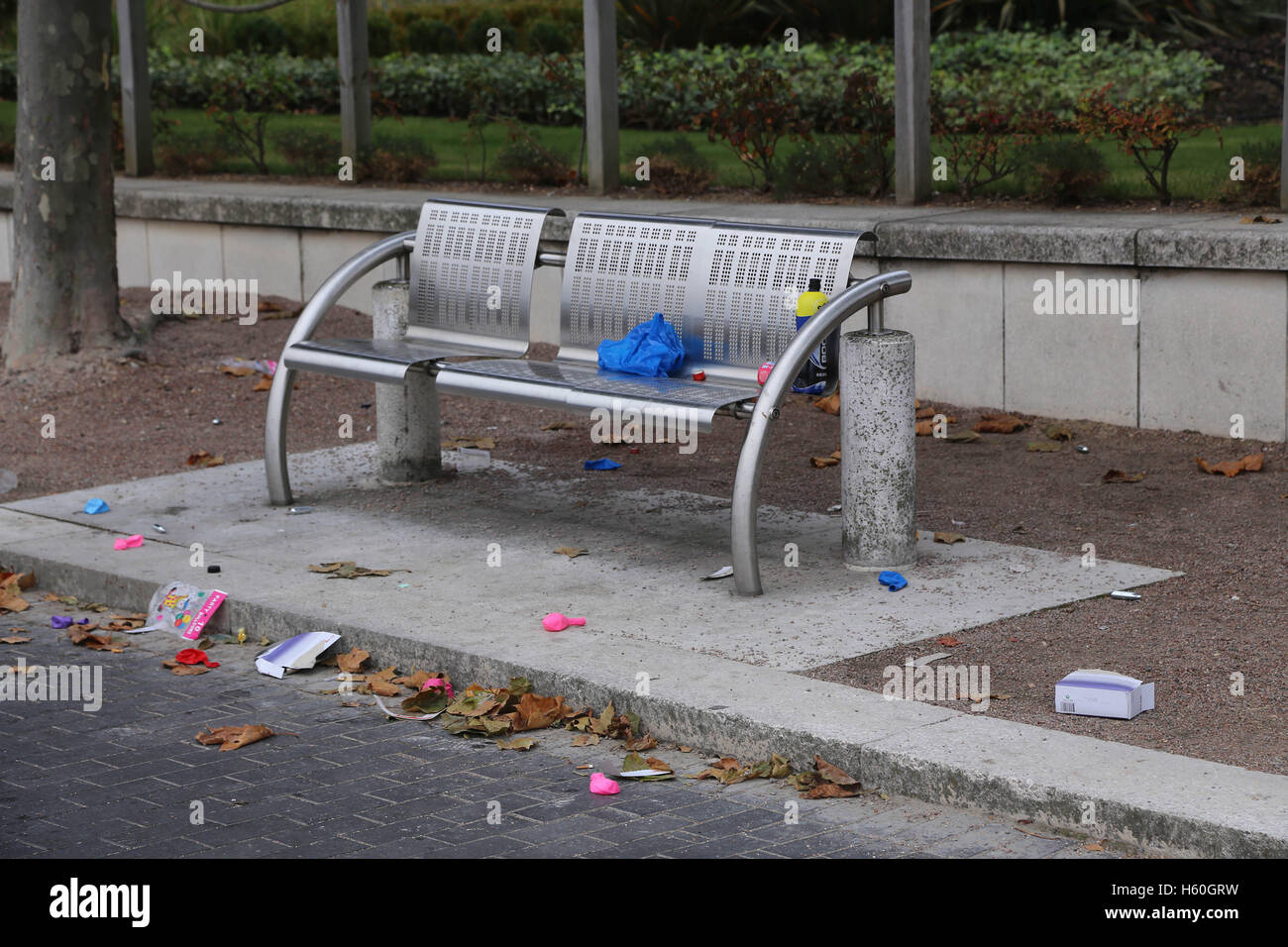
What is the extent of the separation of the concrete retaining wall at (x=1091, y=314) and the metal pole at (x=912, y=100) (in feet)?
1.10

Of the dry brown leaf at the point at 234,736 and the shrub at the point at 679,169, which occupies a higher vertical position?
the shrub at the point at 679,169

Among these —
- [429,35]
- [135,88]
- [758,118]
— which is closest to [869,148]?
[758,118]

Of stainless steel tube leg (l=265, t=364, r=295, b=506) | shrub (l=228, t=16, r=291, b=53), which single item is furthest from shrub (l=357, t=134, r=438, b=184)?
stainless steel tube leg (l=265, t=364, r=295, b=506)

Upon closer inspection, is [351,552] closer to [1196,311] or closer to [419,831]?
[419,831]

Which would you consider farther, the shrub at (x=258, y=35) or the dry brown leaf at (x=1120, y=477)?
the shrub at (x=258, y=35)

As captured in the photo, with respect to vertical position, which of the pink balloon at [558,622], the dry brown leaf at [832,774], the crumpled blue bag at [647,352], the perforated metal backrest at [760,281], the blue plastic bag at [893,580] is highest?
the perforated metal backrest at [760,281]

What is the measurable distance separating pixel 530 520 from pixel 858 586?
1566mm

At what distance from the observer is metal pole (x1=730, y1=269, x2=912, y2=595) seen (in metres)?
5.57

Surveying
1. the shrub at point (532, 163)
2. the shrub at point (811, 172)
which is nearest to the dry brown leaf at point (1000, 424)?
the shrub at point (811, 172)

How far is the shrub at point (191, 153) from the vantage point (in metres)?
13.8

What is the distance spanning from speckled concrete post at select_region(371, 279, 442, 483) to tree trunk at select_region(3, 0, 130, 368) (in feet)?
9.08

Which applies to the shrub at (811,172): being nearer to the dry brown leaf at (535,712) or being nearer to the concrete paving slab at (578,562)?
the concrete paving slab at (578,562)

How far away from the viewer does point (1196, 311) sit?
303 inches

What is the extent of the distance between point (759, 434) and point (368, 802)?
1898 millimetres
